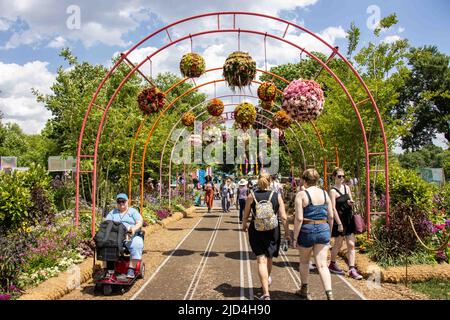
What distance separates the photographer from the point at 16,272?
557 centimetres

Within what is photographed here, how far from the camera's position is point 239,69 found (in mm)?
7508

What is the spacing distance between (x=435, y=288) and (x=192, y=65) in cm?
586

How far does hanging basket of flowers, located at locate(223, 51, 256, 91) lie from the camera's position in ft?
24.7

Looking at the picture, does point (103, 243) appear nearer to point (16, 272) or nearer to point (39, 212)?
point (16, 272)

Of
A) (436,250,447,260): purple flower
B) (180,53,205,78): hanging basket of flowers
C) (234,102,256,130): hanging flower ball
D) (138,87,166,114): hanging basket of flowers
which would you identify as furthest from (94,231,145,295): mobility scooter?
(234,102,256,130): hanging flower ball

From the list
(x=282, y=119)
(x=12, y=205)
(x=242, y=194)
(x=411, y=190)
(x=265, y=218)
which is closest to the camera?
(x=265, y=218)

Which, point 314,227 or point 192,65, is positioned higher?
point 192,65

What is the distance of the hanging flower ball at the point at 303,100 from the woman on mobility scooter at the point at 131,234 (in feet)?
10.7

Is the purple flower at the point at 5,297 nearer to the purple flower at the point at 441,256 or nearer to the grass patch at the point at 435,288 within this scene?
Answer: the grass patch at the point at 435,288

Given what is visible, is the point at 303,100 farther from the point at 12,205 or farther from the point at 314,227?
the point at 12,205

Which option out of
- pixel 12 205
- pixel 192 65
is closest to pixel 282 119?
pixel 192 65

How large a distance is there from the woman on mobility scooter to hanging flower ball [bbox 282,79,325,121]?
3.27m

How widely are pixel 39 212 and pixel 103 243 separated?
17.6 feet
